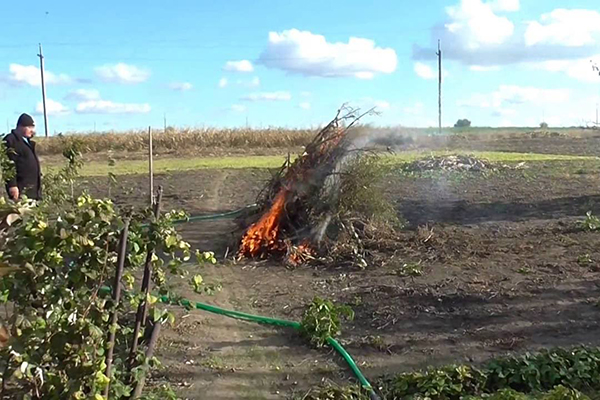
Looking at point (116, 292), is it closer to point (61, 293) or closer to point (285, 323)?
point (61, 293)

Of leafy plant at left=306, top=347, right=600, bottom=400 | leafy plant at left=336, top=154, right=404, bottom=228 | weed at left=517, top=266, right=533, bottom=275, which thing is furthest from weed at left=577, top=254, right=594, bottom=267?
leafy plant at left=306, top=347, right=600, bottom=400

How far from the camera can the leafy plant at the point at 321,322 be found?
498 centimetres

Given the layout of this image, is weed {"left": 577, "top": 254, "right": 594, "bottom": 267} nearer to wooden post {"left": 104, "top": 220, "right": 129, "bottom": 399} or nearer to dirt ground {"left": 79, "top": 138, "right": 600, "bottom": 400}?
dirt ground {"left": 79, "top": 138, "right": 600, "bottom": 400}

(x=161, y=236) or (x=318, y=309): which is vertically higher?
(x=161, y=236)

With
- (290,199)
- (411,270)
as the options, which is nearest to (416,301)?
(411,270)

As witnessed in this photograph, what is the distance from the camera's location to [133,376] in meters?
3.23

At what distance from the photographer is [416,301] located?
19.6 feet

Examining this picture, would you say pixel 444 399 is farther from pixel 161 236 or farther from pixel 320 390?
pixel 161 236

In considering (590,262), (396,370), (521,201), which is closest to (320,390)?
(396,370)

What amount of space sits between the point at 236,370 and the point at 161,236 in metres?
1.87

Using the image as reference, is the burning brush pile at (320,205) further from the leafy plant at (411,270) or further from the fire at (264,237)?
the leafy plant at (411,270)

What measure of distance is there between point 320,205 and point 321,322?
10.4 feet

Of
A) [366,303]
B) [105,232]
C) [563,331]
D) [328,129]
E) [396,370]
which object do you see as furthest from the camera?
[328,129]

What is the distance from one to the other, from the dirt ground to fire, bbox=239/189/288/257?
23 cm
